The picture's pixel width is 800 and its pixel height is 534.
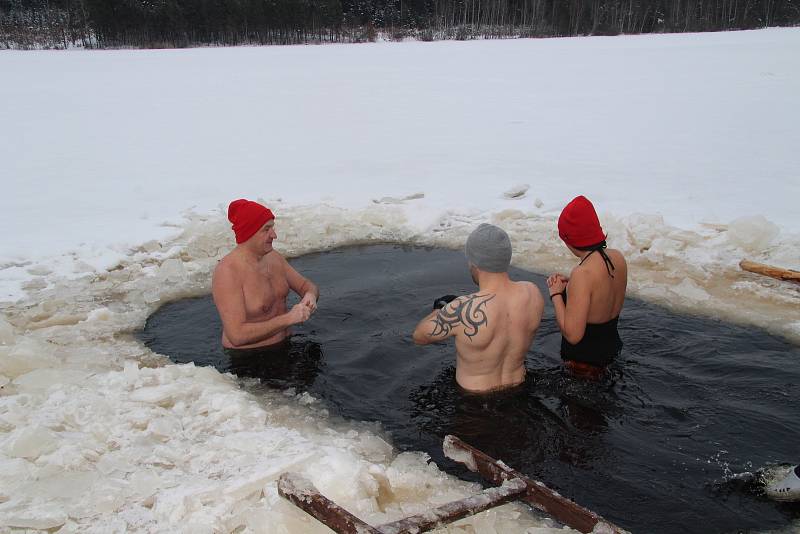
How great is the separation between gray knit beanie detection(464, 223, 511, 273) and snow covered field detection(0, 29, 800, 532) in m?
1.09

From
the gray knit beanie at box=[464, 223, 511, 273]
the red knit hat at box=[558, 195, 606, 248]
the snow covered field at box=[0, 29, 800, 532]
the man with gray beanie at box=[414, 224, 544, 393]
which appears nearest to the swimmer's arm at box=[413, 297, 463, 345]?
the man with gray beanie at box=[414, 224, 544, 393]

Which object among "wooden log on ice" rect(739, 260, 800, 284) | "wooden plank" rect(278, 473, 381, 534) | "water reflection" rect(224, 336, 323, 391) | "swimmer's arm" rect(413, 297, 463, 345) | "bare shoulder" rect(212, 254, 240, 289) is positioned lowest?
"water reflection" rect(224, 336, 323, 391)

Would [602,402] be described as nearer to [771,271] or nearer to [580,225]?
[580,225]

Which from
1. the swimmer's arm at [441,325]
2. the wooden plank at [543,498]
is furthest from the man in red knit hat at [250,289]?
the wooden plank at [543,498]

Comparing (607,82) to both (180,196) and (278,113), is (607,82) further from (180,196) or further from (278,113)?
(180,196)

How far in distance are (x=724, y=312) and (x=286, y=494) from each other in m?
3.91

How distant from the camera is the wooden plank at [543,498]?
8.29ft

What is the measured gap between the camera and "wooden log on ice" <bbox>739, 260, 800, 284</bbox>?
217 inches

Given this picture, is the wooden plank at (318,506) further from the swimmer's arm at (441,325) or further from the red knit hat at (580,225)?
the red knit hat at (580,225)

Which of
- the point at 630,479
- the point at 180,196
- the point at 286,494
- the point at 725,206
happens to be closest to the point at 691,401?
the point at 630,479

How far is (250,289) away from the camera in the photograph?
4.53 metres

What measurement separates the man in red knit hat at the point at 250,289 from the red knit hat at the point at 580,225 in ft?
5.56

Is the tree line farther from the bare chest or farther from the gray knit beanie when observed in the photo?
the gray knit beanie

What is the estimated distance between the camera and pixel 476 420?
149 inches
